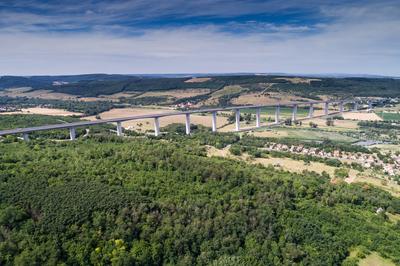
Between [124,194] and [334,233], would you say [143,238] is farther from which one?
[334,233]

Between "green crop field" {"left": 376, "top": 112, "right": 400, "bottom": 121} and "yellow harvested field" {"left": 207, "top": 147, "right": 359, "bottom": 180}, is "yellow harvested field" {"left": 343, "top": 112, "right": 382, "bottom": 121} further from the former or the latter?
"yellow harvested field" {"left": 207, "top": 147, "right": 359, "bottom": 180}

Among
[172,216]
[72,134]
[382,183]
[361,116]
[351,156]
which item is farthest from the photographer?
[361,116]

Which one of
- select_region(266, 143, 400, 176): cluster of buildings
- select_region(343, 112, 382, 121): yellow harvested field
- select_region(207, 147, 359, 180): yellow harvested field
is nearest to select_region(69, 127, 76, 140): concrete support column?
select_region(207, 147, 359, 180): yellow harvested field

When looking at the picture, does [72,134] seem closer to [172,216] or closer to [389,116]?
[172,216]

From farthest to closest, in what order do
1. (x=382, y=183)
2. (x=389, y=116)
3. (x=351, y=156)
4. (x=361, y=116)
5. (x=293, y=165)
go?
(x=361, y=116) < (x=389, y=116) < (x=351, y=156) < (x=293, y=165) < (x=382, y=183)

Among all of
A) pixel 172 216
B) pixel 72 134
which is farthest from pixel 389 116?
pixel 172 216

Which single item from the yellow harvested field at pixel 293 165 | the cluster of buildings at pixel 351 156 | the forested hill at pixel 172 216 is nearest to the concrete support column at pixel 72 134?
the forested hill at pixel 172 216
